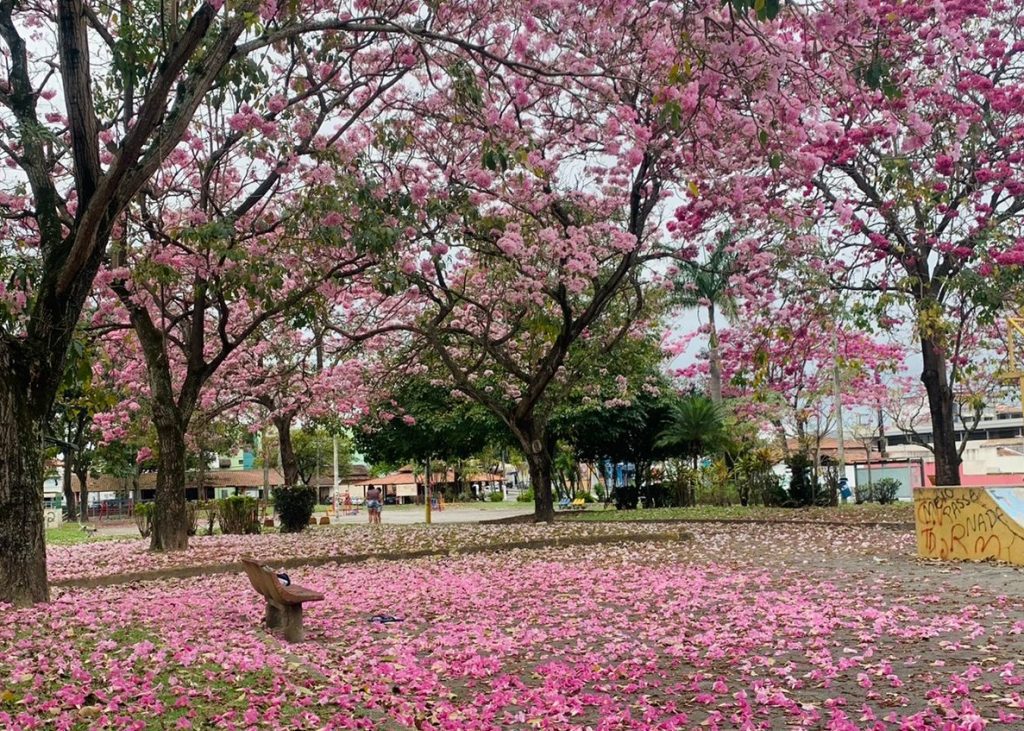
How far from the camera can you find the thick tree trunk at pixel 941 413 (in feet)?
59.4

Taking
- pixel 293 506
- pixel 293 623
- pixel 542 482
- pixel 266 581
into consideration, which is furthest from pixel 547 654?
pixel 293 506

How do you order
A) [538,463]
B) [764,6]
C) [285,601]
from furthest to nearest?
[538,463] → [285,601] → [764,6]

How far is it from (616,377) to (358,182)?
1673cm

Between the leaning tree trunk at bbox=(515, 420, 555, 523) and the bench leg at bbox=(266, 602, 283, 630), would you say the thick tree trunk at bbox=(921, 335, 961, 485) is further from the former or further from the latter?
the bench leg at bbox=(266, 602, 283, 630)

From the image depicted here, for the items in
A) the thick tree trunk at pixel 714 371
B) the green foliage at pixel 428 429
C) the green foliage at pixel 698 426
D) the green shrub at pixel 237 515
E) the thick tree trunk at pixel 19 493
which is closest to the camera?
the thick tree trunk at pixel 19 493

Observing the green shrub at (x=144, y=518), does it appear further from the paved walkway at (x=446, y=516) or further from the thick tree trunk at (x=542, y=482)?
the thick tree trunk at (x=542, y=482)

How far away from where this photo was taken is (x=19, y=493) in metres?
7.81

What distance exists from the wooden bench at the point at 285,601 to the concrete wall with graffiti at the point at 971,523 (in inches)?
314

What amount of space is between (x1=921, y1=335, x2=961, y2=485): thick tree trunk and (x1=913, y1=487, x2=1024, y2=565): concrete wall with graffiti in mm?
7151

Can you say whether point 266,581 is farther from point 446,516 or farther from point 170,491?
point 446,516

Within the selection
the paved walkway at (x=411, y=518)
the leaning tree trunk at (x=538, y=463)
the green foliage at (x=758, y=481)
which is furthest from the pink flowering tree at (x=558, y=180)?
the paved walkway at (x=411, y=518)

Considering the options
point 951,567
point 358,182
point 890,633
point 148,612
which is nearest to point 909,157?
point 951,567

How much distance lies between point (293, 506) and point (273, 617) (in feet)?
47.8

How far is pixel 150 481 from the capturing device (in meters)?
55.2
